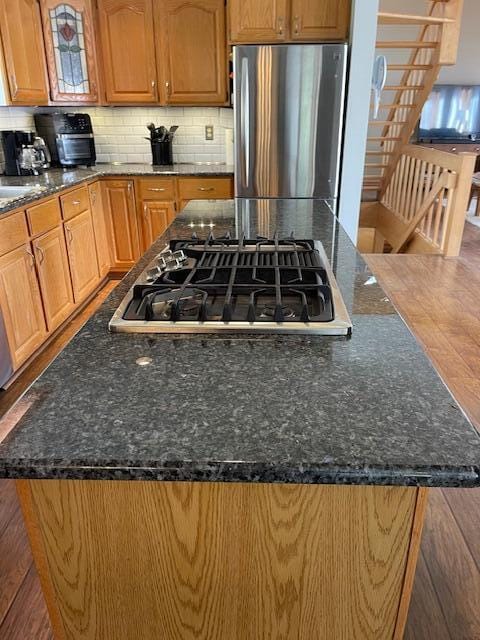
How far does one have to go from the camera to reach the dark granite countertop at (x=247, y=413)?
0.63m

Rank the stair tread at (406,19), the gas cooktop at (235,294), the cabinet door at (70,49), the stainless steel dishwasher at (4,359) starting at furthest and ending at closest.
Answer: the stair tread at (406,19)
the cabinet door at (70,49)
the stainless steel dishwasher at (4,359)
the gas cooktop at (235,294)

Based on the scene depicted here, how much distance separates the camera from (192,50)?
11.9ft

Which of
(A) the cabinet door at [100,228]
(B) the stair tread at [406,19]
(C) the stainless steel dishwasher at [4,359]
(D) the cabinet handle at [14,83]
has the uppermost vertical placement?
(B) the stair tread at [406,19]

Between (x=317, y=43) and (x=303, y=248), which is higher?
(x=317, y=43)

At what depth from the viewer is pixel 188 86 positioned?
3.74m

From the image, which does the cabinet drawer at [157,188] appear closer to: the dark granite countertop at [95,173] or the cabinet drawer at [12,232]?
the dark granite countertop at [95,173]

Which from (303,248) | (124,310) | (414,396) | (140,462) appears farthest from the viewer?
(303,248)

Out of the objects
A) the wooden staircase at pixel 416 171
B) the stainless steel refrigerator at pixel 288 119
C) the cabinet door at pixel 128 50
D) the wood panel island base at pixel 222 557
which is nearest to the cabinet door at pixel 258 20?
the stainless steel refrigerator at pixel 288 119

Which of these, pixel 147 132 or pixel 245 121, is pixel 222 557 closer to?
pixel 245 121

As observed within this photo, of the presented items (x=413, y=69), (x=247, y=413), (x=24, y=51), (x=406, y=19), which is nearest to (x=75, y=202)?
(x=24, y=51)

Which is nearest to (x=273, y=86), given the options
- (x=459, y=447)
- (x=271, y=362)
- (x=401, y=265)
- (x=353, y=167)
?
(x=353, y=167)

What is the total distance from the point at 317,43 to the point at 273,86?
0.45 m

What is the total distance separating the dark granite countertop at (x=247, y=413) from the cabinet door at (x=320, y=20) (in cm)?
288

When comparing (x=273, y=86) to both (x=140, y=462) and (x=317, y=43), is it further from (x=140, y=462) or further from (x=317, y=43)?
(x=140, y=462)
